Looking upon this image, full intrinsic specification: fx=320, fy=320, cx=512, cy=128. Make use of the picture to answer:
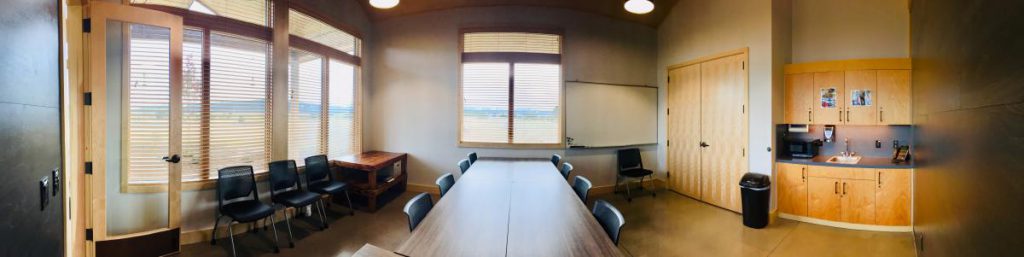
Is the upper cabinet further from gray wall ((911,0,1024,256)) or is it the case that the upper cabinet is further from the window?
the window

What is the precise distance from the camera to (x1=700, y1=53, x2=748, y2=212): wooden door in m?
3.99

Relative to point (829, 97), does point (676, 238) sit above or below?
below

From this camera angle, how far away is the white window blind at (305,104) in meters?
3.75

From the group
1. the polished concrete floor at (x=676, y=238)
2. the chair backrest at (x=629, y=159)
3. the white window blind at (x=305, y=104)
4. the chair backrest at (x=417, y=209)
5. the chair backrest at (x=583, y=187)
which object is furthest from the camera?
the chair backrest at (x=629, y=159)

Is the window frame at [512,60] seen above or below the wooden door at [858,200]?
above

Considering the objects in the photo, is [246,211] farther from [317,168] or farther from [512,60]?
Answer: [512,60]

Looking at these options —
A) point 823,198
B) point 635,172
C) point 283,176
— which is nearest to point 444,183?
point 283,176

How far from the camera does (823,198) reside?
357 centimetres

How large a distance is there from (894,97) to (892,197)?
3.53 ft

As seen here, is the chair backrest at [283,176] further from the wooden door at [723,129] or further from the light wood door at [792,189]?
the light wood door at [792,189]

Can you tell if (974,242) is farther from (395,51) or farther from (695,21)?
(395,51)

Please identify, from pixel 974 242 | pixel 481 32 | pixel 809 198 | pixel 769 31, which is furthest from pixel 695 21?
pixel 974 242

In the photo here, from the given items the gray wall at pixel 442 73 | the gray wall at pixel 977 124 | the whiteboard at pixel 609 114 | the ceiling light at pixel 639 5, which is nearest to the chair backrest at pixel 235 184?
the gray wall at pixel 442 73

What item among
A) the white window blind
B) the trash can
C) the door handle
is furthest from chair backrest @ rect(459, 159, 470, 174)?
the trash can
